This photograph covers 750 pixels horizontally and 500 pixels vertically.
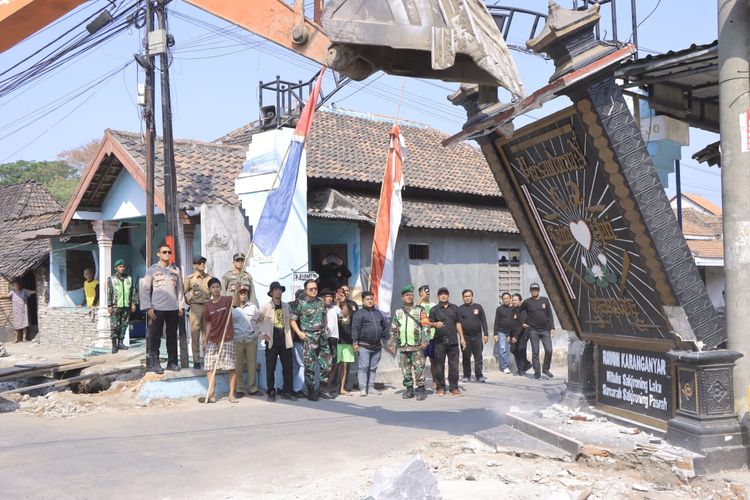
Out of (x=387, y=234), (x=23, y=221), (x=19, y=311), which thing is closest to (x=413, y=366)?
(x=387, y=234)

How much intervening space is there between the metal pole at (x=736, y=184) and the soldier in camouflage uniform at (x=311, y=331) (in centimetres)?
651

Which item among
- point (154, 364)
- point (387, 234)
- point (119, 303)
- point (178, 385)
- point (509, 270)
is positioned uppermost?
point (387, 234)

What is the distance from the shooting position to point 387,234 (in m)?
13.9

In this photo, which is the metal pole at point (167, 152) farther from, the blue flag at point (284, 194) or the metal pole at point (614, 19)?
the metal pole at point (614, 19)

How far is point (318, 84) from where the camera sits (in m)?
12.1

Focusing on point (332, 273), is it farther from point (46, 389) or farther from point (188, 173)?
point (46, 389)

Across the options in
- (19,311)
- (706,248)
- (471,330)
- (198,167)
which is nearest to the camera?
(471,330)

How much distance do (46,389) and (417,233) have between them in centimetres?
783

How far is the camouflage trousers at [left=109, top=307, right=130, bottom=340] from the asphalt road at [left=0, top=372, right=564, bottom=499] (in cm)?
492

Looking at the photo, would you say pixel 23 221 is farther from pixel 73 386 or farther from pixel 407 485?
pixel 407 485

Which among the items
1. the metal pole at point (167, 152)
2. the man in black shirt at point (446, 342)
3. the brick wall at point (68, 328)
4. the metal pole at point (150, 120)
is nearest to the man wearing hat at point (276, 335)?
the metal pole at point (167, 152)

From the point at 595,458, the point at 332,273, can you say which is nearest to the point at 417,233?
the point at 332,273

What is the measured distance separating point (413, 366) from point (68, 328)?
10.4 m

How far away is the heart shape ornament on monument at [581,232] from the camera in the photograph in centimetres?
718
